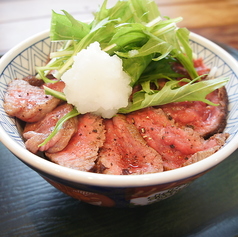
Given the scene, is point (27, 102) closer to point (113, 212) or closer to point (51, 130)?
point (51, 130)

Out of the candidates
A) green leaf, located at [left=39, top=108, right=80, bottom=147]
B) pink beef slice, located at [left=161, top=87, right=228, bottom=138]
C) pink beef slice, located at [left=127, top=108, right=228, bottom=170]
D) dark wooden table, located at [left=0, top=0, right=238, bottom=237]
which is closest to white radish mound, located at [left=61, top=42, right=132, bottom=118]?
green leaf, located at [left=39, top=108, right=80, bottom=147]

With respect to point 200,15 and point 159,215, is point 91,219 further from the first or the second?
point 200,15

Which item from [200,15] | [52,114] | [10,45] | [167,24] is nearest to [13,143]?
[52,114]

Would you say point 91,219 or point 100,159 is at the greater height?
point 100,159

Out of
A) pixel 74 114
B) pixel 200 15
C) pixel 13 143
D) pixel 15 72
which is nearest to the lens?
pixel 13 143

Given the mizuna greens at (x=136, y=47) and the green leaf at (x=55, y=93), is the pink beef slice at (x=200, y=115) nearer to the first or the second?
the mizuna greens at (x=136, y=47)
